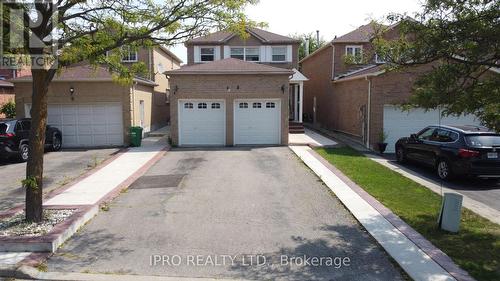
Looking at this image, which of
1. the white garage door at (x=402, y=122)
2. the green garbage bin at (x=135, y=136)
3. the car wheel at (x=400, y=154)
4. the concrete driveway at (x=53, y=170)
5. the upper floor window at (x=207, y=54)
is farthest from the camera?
the upper floor window at (x=207, y=54)

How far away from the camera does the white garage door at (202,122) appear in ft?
65.5

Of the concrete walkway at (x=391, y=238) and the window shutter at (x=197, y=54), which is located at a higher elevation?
the window shutter at (x=197, y=54)

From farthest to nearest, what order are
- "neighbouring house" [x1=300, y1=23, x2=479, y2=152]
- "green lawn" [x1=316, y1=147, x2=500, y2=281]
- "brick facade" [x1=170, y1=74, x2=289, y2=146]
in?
"brick facade" [x1=170, y1=74, x2=289, y2=146]
"neighbouring house" [x1=300, y1=23, x2=479, y2=152]
"green lawn" [x1=316, y1=147, x2=500, y2=281]

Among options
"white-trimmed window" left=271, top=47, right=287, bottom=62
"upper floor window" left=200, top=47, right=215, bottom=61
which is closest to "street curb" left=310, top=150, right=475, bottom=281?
"white-trimmed window" left=271, top=47, right=287, bottom=62

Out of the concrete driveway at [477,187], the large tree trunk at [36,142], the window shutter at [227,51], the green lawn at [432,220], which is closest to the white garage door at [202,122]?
the green lawn at [432,220]

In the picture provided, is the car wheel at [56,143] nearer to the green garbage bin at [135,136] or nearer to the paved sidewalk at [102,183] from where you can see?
the green garbage bin at [135,136]

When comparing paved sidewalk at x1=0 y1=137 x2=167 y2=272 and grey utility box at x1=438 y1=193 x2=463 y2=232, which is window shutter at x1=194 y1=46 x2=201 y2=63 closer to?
paved sidewalk at x1=0 y1=137 x2=167 y2=272

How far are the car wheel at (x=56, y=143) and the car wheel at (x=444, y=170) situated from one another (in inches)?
606

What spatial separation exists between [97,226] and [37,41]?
3399 millimetres

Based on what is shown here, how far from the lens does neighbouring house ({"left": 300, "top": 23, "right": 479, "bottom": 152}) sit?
19188mm

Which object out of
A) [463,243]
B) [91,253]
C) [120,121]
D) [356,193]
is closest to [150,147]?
[120,121]

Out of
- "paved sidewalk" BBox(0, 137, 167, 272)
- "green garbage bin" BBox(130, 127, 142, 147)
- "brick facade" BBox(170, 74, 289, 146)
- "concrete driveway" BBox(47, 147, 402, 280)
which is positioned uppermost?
"brick facade" BBox(170, 74, 289, 146)

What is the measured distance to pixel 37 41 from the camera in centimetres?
740

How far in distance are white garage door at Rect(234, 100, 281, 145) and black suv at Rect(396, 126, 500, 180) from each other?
758 centimetres
